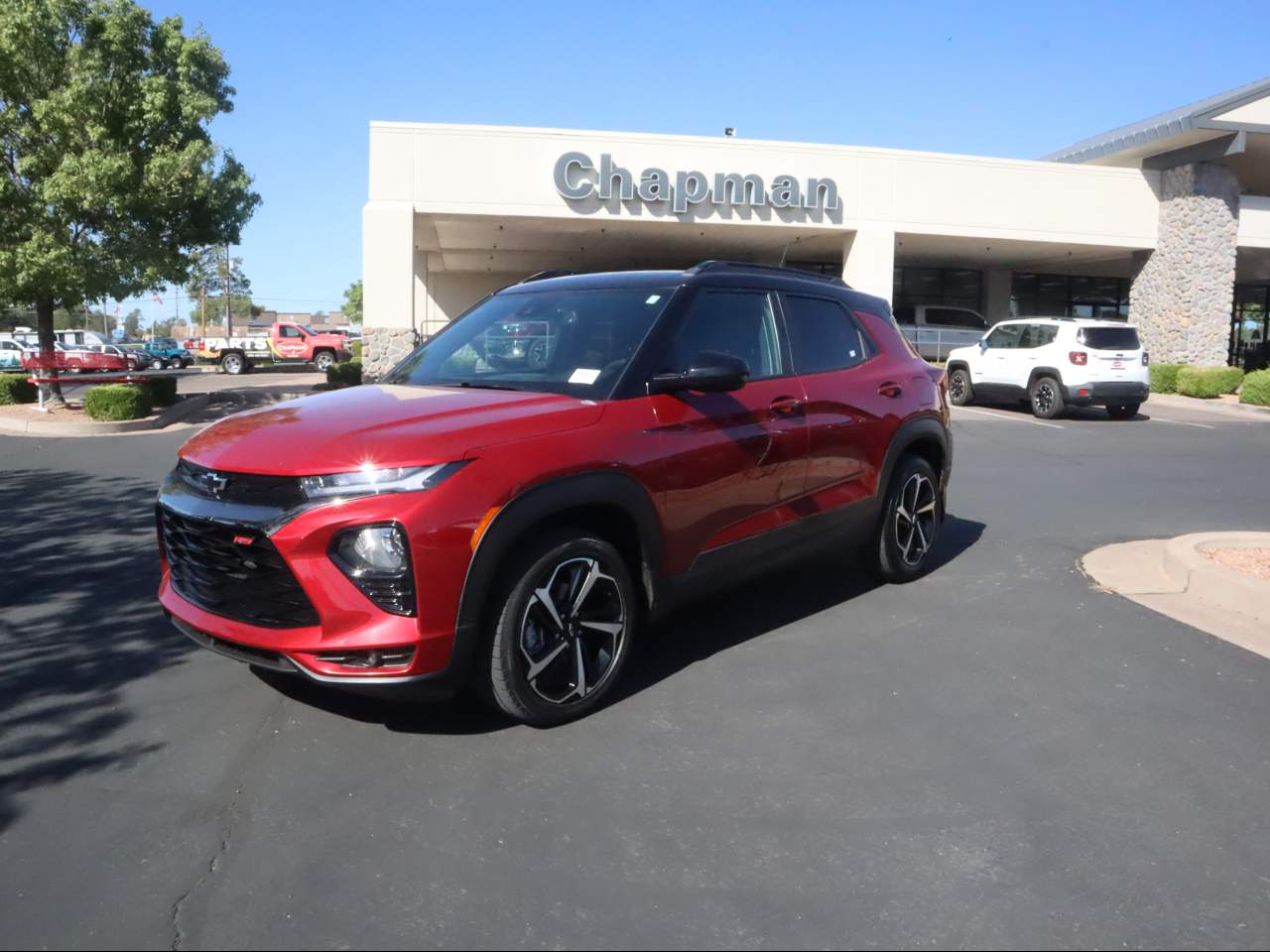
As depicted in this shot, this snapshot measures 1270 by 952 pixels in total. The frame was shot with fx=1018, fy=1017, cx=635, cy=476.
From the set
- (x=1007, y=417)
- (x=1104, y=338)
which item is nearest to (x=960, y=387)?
(x=1007, y=417)

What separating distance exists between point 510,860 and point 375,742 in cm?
102

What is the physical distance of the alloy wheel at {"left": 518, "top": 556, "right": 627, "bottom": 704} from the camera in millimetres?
3916

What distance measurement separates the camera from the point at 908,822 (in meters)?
3.37

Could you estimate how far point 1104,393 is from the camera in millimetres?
17375

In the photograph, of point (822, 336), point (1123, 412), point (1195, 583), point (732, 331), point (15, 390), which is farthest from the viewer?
point (1123, 412)

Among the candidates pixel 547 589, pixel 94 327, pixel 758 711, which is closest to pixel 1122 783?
pixel 758 711

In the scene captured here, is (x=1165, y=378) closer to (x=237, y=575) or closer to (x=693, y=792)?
(x=693, y=792)

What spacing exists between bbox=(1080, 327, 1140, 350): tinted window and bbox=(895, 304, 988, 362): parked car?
9.66 metres

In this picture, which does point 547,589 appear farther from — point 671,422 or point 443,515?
point 671,422

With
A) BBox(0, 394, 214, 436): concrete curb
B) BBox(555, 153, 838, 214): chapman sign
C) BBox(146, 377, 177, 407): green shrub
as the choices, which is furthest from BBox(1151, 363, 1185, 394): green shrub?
BBox(146, 377, 177, 407): green shrub

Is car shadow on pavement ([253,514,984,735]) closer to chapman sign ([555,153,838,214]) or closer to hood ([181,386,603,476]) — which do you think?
hood ([181,386,603,476])

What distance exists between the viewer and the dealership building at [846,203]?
21.6m

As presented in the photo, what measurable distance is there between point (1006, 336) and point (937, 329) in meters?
8.87

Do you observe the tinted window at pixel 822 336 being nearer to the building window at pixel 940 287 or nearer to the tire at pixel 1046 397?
the tire at pixel 1046 397
